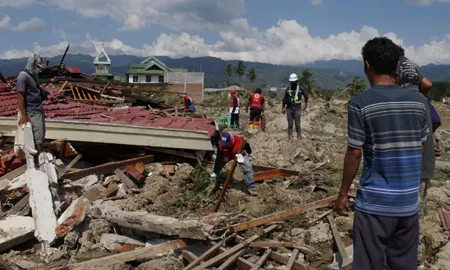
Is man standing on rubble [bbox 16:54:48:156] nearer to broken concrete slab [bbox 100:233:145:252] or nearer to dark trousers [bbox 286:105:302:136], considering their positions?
broken concrete slab [bbox 100:233:145:252]

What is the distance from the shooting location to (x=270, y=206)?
614 cm

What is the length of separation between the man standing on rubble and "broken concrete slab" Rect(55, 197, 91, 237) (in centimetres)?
159

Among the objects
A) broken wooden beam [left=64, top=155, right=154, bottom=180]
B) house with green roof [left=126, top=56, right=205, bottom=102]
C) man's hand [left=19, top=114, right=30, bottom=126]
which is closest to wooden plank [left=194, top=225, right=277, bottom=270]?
broken wooden beam [left=64, top=155, right=154, bottom=180]

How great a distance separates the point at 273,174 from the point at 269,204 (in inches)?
53.5

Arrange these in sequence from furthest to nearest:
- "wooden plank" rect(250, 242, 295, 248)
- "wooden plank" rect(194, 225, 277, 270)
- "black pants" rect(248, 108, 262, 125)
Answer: "black pants" rect(248, 108, 262, 125) → "wooden plank" rect(250, 242, 295, 248) → "wooden plank" rect(194, 225, 277, 270)

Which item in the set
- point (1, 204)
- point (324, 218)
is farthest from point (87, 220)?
point (324, 218)

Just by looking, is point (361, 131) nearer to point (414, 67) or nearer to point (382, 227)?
point (382, 227)

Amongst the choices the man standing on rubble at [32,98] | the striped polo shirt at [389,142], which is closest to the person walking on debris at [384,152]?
the striped polo shirt at [389,142]

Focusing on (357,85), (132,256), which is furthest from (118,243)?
(357,85)

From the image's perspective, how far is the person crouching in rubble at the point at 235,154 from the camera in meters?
6.50

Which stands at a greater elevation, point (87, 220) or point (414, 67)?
point (414, 67)

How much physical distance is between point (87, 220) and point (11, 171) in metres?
2.22

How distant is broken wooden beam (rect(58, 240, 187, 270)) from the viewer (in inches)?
173

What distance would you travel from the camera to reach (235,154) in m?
6.63
